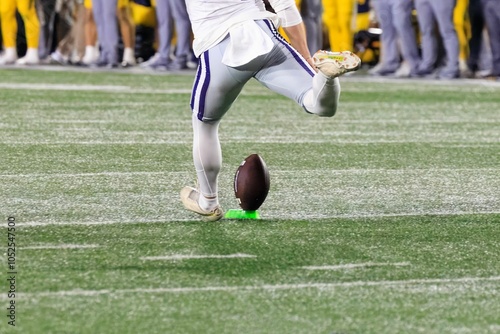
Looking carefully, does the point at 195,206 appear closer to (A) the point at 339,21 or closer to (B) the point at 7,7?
(A) the point at 339,21

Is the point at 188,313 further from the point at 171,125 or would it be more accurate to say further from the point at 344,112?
the point at 344,112

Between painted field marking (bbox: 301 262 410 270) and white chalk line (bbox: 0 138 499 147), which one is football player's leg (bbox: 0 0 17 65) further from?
painted field marking (bbox: 301 262 410 270)

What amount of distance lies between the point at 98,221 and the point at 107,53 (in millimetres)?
9958

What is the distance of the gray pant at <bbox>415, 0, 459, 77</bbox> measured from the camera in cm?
1377

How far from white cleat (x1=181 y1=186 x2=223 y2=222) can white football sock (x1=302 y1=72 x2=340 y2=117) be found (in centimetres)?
75

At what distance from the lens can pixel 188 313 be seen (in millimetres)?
4152

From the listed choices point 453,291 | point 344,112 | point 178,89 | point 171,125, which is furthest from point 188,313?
point 178,89

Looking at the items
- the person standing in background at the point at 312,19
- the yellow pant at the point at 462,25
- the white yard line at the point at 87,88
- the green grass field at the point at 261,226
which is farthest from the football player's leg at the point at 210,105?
the person standing in background at the point at 312,19

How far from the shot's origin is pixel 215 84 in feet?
18.0

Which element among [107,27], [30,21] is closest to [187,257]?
[107,27]

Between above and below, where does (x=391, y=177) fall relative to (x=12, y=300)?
below

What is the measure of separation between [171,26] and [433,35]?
3.09 meters

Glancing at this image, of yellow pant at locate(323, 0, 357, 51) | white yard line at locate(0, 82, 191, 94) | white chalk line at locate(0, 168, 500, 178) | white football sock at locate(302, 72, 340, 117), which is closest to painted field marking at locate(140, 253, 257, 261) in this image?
white football sock at locate(302, 72, 340, 117)

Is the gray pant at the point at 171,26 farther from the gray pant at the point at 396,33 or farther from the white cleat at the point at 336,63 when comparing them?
the white cleat at the point at 336,63
